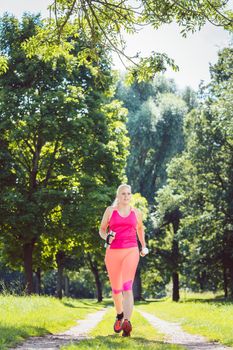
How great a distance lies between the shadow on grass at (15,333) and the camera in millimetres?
8220

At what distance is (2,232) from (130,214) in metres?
15.8

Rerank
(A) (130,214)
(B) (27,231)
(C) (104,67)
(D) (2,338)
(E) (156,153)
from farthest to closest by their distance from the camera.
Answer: (E) (156,153) → (C) (104,67) → (B) (27,231) → (A) (130,214) → (D) (2,338)

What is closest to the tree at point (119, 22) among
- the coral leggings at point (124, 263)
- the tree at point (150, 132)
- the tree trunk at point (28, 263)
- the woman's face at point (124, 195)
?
the woman's face at point (124, 195)

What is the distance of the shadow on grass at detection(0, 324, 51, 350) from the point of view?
822 cm

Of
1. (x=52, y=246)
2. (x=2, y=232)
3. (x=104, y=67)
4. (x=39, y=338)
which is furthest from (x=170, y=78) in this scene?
(x=39, y=338)

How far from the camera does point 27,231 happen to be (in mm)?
22672

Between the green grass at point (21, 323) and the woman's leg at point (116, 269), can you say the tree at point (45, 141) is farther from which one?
the woman's leg at point (116, 269)

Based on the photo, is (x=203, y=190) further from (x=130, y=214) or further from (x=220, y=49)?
(x=130, y=214)

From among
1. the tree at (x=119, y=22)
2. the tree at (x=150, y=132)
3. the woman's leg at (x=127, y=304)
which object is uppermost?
the tree at (x=150, y=132)

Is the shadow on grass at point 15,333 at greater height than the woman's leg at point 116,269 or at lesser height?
lesser

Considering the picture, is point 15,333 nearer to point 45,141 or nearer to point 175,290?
point 45,141

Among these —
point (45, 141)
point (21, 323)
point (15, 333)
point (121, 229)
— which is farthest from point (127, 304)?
point (45, 141)

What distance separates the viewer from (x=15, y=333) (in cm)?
928

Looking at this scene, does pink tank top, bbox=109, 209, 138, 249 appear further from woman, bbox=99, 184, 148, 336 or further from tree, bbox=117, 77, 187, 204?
tree, bbox=117, 77, 187, 204
